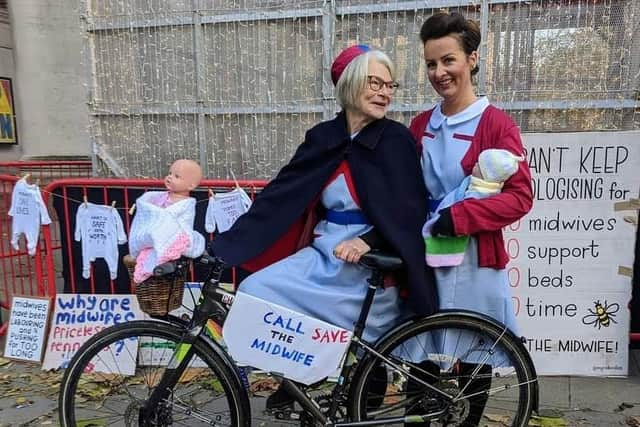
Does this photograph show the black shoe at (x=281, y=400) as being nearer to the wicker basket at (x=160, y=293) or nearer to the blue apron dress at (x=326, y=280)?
the blue apron dress at (x=326, y=280)

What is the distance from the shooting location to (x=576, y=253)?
331cm

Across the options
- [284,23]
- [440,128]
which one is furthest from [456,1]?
[440,128]

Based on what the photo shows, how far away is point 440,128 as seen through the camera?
2297mm

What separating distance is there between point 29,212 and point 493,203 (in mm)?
3227

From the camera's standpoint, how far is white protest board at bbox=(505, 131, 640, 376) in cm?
322

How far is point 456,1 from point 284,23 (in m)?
1.31

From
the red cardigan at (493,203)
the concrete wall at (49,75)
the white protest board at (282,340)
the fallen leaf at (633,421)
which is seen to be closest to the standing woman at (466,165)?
the red cardigan at (493,203)

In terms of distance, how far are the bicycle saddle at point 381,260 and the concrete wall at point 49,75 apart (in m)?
7.44

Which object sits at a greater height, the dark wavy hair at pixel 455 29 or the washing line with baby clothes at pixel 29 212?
the dark wavy hair at pixel 455 29

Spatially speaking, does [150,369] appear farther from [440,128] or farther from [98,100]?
[98,100]

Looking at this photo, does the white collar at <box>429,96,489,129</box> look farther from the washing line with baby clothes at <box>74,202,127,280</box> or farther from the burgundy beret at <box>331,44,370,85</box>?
the washing line with baby clothes at <box>74,202,127,280</box>

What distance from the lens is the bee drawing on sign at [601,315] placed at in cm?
330

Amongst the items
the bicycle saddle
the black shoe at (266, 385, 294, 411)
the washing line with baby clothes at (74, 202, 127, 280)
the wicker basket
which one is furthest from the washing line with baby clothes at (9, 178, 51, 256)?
the bicycle saddle

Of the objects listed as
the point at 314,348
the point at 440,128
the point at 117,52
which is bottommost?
the point at 314,348
